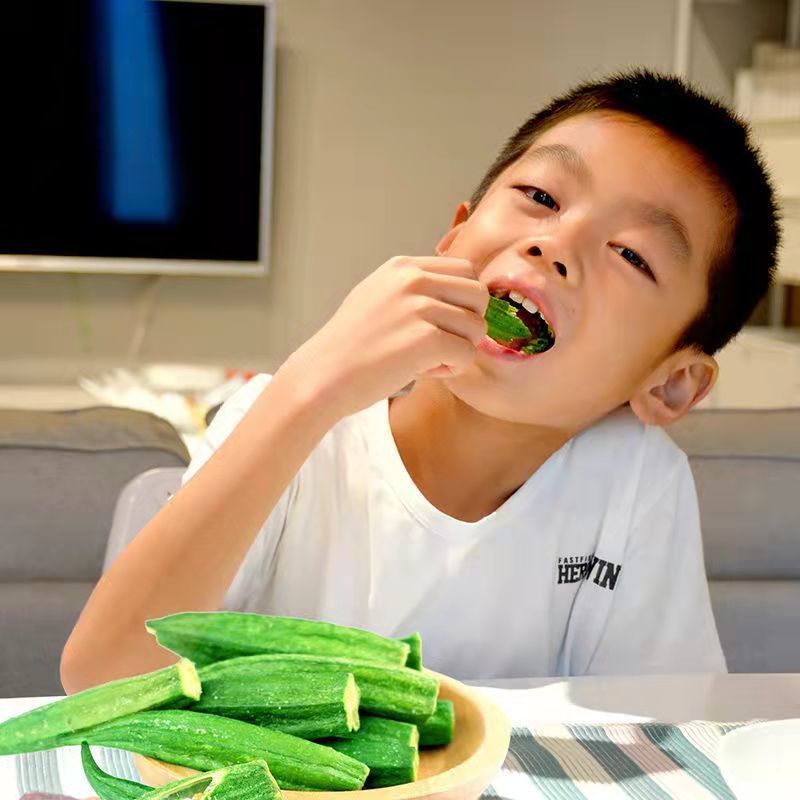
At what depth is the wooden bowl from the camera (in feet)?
1.86

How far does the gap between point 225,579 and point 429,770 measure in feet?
1.08

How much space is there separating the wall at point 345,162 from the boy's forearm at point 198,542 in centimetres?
425

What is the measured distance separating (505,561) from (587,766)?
0.43m

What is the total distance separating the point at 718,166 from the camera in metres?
1.21

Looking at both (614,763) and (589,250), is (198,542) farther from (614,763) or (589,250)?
(589,250)

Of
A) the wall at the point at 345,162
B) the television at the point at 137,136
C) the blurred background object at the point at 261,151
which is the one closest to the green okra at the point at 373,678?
the blurred background object at the point at 261,151

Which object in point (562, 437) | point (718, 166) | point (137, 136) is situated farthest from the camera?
point (137, 136)

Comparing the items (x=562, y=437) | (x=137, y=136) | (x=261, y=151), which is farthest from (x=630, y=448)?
(x=137, y=136)

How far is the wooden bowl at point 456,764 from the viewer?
1.86 feet

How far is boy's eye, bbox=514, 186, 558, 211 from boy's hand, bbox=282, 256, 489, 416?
23 centimetres

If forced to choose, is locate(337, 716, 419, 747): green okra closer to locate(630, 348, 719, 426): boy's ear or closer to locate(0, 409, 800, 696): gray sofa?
locate(630, 348, 719, 426): boy's ear

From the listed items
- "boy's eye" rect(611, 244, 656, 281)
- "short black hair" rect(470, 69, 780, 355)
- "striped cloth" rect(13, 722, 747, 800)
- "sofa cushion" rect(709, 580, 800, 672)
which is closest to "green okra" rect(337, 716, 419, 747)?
"striped cloth" rect(13, 722, 747, 800)

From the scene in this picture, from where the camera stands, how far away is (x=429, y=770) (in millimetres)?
655

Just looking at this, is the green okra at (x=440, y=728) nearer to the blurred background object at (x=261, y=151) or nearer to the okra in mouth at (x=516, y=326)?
the okra in mouth at (x=516, y=326)
